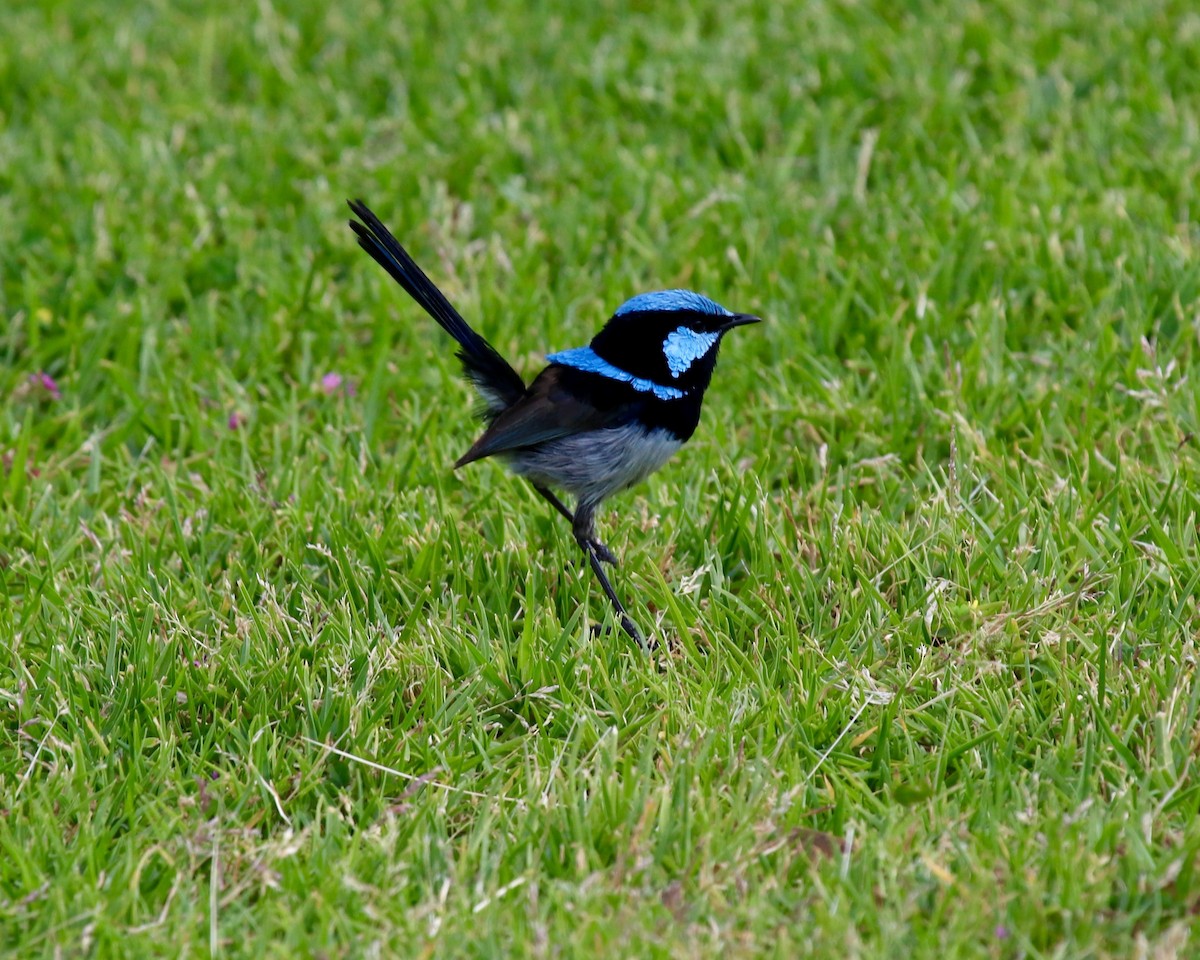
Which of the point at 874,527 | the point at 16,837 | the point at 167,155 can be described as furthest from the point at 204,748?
the point at 167,155

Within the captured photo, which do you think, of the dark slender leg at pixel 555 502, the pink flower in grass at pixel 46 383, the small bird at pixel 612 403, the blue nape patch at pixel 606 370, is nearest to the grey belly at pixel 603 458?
the small bird at pixel 612 403

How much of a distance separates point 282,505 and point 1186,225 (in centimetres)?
396

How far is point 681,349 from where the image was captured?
4.73 meters

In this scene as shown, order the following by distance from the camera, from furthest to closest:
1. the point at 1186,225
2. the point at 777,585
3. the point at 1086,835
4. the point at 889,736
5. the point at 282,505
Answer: the point at 1186,225 → the point at 282,505 → the point at 777,585 → the point at 889,736 → the point at 1086,835

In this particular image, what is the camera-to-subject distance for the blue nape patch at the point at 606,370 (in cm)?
471

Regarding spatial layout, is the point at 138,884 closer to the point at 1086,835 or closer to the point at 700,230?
the point at 1086,835

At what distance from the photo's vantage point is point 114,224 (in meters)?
6.87

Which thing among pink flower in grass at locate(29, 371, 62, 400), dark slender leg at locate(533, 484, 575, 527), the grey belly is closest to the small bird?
the grey belly

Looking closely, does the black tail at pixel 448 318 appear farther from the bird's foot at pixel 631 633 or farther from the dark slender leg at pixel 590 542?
the bird's foot at pixel 631 633

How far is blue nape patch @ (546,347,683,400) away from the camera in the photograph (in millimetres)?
4707

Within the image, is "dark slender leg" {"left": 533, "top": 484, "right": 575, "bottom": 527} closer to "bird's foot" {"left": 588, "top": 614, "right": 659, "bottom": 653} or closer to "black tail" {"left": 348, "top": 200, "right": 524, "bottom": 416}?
"black tail" {"left": 348, "top": 200, "right": 524, "bottom": 416}

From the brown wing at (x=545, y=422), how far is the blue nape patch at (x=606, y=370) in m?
0.08

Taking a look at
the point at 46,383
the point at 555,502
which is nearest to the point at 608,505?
the point at 555,502

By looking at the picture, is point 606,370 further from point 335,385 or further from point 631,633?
point 335,385
